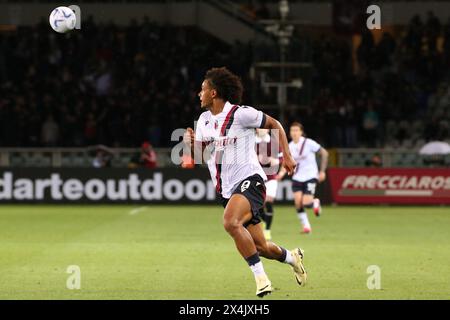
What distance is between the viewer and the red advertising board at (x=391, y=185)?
30.2 meters

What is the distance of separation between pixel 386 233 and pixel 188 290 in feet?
32.8

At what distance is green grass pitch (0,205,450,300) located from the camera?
12.1 meters

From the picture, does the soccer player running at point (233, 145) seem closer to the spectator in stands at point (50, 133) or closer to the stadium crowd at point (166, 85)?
the stadium crowd at point (166, 85)

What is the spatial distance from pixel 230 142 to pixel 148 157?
19.0 m

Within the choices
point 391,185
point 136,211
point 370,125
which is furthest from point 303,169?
point 370,125

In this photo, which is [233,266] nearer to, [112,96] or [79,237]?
[79,237]

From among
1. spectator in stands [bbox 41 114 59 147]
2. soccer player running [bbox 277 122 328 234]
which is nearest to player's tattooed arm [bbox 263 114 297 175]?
soccer player running [bbox 277 122 328 234]

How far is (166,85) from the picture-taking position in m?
32.8

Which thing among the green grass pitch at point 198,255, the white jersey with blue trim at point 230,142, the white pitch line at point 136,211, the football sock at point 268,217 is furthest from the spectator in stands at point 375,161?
the white jersey with blue trim at point 230,142

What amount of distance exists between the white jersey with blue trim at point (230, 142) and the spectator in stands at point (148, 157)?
18589mm

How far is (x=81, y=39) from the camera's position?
33.2m

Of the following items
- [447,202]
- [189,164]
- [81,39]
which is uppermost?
[81,39]
